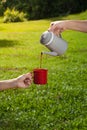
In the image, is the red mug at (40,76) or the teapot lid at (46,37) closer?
the teapot lid at (46,37)

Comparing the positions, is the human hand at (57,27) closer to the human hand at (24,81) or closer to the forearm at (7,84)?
the human hand at (24,81)

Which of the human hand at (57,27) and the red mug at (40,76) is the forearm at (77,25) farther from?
the red mug at (40,76)

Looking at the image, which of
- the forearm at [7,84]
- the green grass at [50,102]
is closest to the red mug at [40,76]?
the forearm at [7,84]

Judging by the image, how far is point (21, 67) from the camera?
15.3m

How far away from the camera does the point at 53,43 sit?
15.3ft

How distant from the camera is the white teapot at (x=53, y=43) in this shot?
4.61m

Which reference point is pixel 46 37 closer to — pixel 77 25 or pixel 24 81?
pixel 77 25

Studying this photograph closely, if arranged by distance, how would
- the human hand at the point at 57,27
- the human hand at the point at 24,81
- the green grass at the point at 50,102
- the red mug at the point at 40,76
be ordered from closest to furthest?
the human hand at the point at 57,27
the red mug at the point at 40,76
the human hand at the point at 24,81
the green grass at the point at 50,102

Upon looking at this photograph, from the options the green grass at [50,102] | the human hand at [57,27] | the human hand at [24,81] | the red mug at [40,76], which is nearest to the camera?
the human hand at [57,27]

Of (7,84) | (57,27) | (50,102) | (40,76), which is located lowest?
(50,102)

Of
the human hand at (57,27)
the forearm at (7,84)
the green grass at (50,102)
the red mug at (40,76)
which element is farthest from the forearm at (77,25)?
the green grass at (50,102)

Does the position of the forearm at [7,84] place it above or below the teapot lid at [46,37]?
below

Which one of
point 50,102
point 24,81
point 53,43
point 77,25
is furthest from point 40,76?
point 50,102

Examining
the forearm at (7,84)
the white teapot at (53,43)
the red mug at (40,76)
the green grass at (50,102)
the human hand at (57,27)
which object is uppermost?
the human hand at (57,27)
